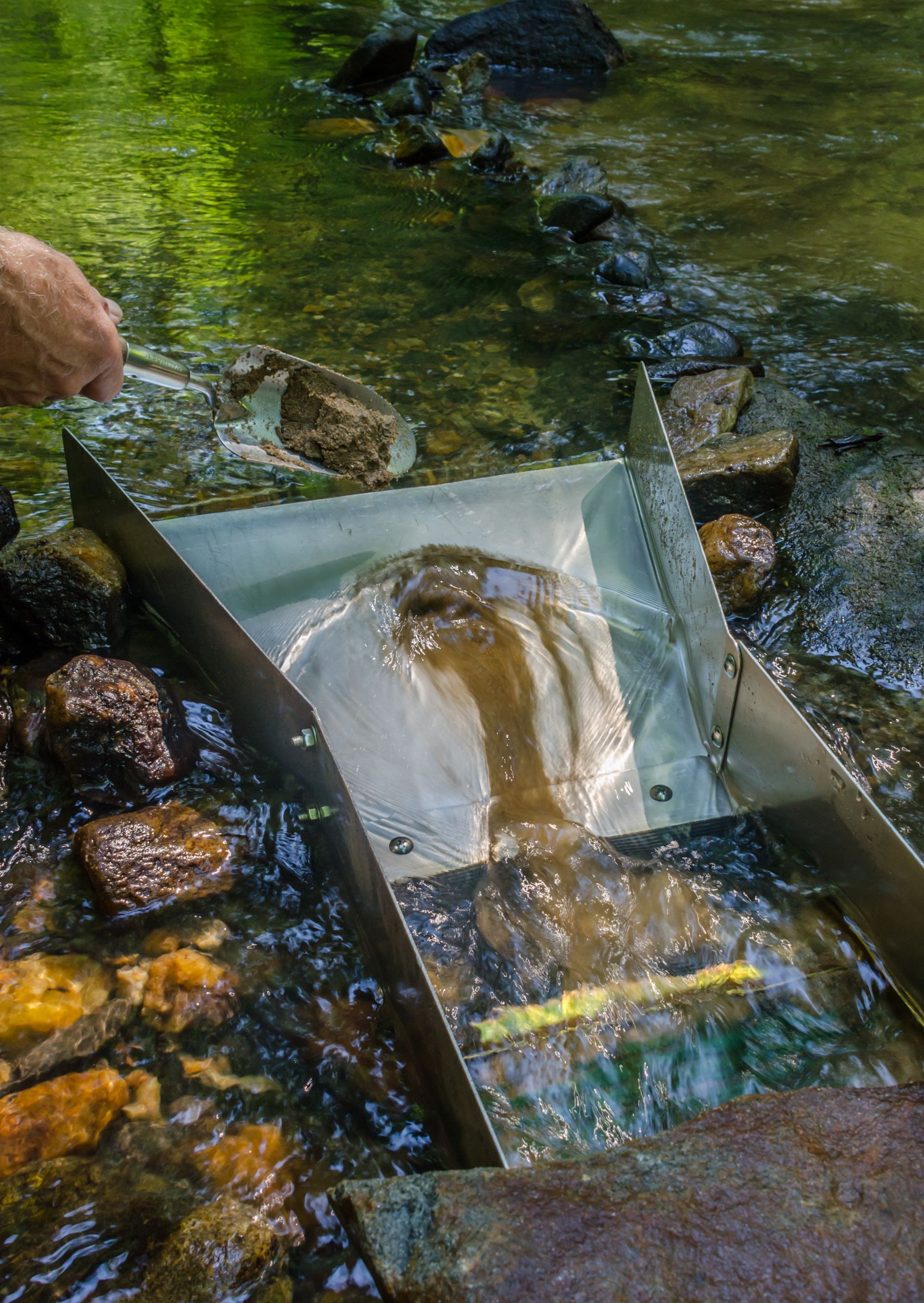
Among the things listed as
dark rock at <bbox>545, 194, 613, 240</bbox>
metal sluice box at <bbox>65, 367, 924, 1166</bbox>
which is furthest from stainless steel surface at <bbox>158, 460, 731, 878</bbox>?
dark rock at <bbox>545, 194, 613, 240</bbox>

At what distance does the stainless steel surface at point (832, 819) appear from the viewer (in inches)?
62.2

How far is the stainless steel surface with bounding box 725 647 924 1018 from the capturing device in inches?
62.2

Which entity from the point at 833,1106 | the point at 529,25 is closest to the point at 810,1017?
the point at 833,1106

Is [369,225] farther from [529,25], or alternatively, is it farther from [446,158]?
[529,25]

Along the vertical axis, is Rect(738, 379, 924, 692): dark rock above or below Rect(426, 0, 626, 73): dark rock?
below

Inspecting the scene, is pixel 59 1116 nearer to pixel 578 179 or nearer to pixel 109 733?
pixel 109 733

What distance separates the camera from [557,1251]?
3.64 ft

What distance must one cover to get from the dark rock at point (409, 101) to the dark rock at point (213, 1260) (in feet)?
23.8

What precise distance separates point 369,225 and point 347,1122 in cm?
511

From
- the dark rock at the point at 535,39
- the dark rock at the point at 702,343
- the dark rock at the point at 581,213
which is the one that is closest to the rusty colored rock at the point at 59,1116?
the dark rock at the point at 702,343

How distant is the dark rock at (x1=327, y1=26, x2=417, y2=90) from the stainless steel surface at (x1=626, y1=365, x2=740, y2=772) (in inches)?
248

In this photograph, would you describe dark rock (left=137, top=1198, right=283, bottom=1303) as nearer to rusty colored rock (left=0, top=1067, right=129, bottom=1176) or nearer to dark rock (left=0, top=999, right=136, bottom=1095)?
rusty colored rock (left=0, top=1067, right=129, bottom=1176)

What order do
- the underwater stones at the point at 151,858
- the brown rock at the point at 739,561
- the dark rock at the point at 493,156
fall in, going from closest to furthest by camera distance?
the underwater stones at the point at 151,858
the brown rock at the point at 739,561
the dark rock at the point at 493,156

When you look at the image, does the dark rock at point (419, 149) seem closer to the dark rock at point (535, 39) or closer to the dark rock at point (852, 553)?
the dark rock at point (535, 39)
